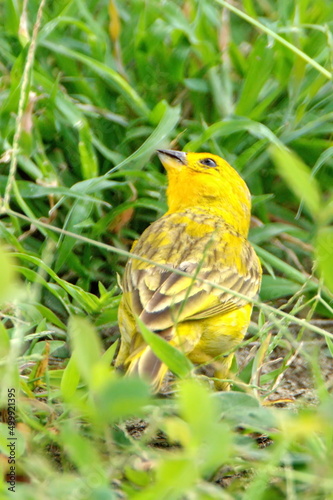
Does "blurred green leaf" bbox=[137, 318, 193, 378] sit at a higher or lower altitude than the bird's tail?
higher

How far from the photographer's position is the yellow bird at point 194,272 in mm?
3350

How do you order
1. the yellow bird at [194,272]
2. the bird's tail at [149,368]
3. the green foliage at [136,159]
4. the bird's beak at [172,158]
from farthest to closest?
the bird's beak at [172,158] < the yellow bird at [194,272] < the green foliage at [136,159] < the bird's tail at [149,368]

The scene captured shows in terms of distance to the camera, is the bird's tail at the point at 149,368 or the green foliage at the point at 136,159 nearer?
the bird's tail at the point at 149,368

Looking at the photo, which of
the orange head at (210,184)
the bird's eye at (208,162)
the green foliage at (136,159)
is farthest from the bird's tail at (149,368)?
the bird's eye at (208,162)

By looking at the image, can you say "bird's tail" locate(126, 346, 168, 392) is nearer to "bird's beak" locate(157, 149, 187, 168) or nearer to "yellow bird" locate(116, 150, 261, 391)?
"yellow bird" locate(116, 150, 261, 391)

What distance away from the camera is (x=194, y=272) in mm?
3725

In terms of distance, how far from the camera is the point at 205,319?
3.62 meters

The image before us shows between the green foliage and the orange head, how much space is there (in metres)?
0.08

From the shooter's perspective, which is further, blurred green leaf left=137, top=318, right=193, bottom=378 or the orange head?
the orange head

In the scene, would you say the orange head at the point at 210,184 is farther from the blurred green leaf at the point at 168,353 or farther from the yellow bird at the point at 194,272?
the blurred green leaf at the point at 168,353

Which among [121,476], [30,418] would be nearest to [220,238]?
[30,418]

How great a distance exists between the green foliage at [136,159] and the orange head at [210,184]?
8 cm

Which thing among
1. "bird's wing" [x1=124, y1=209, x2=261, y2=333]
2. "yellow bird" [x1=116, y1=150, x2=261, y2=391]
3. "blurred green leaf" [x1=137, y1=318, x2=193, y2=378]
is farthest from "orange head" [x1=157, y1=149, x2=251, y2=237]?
"blurred green leaf" [x1=137, y1=318, x2=193, y2=378]

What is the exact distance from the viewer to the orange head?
4.45 m
